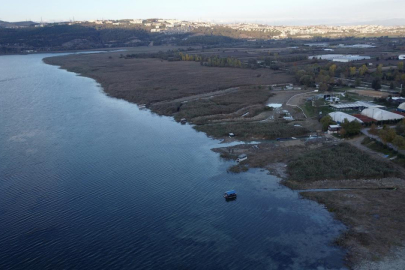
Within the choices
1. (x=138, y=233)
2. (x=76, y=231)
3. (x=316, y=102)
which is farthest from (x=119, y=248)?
(x=316, y=102)

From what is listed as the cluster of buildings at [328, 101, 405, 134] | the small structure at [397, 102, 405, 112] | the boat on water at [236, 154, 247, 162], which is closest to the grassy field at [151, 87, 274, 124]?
the cluster of buildings at [328, 101, 405, 134]

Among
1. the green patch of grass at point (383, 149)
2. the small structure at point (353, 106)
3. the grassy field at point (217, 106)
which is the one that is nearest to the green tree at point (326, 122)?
the green patch of grass at point (383, 149)

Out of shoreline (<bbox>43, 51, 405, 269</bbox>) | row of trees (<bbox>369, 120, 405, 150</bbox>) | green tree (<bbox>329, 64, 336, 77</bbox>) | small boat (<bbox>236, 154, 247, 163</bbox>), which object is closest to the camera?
shoreline (<bbox>43, 51, 405, 269</bbox>)

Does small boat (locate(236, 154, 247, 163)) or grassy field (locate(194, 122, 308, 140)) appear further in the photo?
A: grassy field (locate(194, 122, 308, 140))

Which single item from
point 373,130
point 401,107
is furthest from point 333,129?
point 401,107

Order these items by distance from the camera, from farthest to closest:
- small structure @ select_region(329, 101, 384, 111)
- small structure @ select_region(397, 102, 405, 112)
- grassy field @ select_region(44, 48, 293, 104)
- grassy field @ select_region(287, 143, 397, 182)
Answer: grassy field @ select_region(44, 48, 293, 104) → small structure @ select_region(329, 101, 384, 111) → small structure @ select_region(397, 102, 405, 112) → grassy field @ select_region(287, 143, 397, 182)

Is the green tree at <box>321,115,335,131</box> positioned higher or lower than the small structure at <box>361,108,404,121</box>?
lower

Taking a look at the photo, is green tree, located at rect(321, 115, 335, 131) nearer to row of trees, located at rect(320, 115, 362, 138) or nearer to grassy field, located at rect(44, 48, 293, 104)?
row of trees, located at rect(320, 115, 362, 138)
